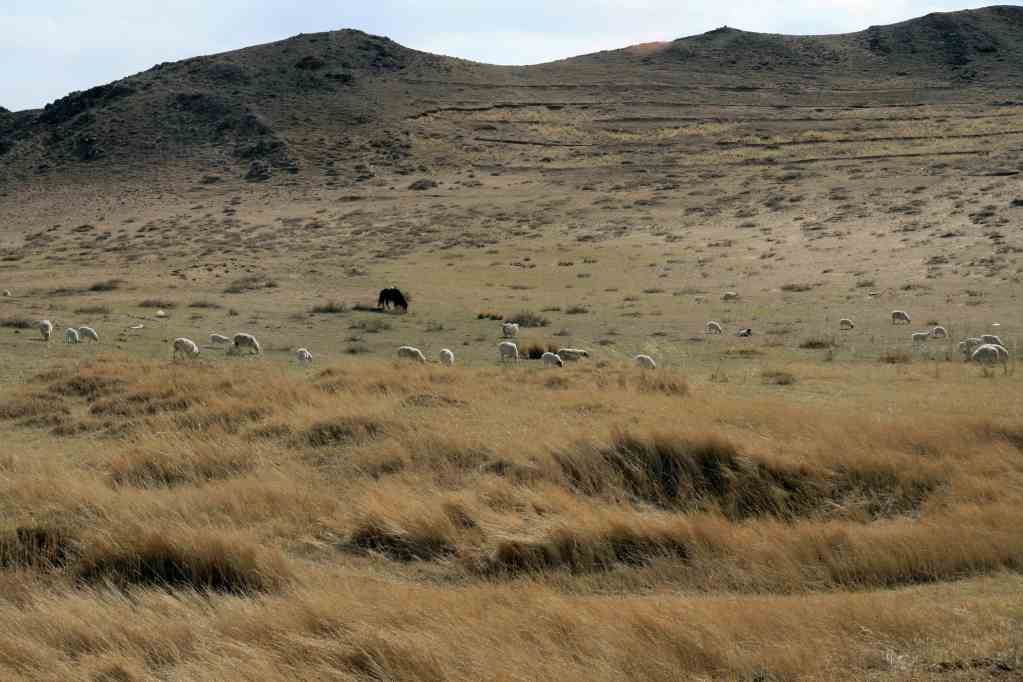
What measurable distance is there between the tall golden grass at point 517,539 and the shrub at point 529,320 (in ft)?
46.6

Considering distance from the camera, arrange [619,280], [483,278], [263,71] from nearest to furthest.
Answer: [619,280] < [483,278] < [263,71]

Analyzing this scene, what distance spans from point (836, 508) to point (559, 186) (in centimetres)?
6269

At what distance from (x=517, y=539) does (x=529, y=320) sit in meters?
20.4

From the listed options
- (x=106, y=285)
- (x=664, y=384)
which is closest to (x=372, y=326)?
(x=664, y=384)

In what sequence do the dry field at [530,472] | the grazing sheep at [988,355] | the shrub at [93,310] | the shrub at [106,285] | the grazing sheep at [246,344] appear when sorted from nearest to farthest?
the dry field at [530,472] < the grazing sheep at [988,355] < the grazing sheep at [246,344] < the shrub at [93,310] < the shrub at [106,285]

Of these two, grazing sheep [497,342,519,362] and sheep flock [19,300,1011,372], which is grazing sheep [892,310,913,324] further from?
grazing sheep [497,342,519,362]

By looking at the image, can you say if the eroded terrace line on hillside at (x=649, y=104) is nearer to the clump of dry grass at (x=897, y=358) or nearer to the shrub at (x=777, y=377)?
the clump of dry grass at (x=897, y=358)

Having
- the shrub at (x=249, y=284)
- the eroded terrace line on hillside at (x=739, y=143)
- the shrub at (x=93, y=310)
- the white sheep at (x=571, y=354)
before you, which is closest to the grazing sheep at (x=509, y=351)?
the white sheep at (x=571, y=354)

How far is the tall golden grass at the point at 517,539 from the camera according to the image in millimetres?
5418

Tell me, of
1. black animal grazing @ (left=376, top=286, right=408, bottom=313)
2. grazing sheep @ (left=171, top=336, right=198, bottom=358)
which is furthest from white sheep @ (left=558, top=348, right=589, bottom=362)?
black animal grazing @ (left=376, top=286, right=408, bottom=313)

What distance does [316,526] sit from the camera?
833 centimetres

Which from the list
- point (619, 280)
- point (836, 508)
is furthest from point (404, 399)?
point (619, 280)

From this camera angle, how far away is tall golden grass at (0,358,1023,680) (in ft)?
17.8

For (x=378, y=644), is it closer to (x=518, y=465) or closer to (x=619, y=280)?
(x=518, y=465)
